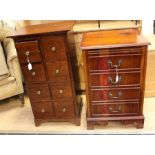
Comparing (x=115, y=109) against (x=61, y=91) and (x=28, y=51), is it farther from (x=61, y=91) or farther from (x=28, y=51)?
(x=28, y=51)

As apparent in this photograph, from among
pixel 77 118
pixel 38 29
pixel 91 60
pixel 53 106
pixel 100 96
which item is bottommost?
pixel 77 118

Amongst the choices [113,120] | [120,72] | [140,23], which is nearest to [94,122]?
[113,120]

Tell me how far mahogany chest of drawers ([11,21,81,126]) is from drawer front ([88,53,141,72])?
0.69 ft

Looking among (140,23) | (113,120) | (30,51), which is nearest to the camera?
(30,51)

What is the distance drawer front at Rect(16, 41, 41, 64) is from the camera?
5.05ft

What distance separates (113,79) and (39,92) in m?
0.64

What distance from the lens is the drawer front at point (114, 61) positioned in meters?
1.47

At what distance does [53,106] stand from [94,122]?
0.38 m

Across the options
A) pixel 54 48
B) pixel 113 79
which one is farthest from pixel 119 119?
pixel 54 48

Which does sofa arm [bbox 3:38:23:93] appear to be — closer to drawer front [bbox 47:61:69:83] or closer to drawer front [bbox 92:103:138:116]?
drawer front [bbox 47:61:69:83]

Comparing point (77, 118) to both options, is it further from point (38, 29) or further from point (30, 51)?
point (38, 29)

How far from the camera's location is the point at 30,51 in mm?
1561

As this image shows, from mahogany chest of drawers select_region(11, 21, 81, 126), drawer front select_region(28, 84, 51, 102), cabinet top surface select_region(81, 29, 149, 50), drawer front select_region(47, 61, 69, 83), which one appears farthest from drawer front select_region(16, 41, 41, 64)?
cabinet top surface select_region(81, 29, 149, 50)
